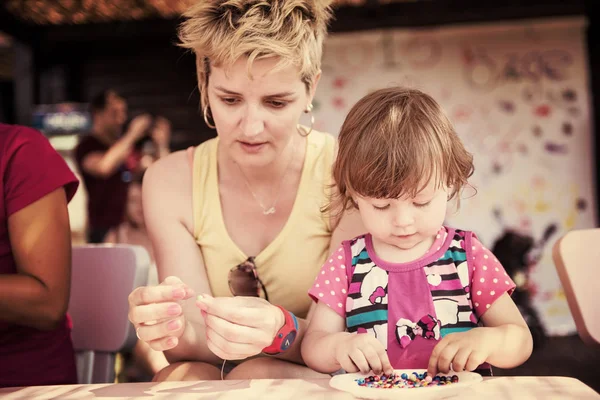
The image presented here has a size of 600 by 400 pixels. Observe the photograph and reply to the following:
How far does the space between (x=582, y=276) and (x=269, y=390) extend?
794 mm

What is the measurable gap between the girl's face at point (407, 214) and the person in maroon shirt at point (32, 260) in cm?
73

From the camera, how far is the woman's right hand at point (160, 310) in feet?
3.78

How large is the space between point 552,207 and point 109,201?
3628mm

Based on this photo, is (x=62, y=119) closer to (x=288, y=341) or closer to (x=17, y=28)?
(x=17, y=28)

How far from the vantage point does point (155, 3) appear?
5410 mm

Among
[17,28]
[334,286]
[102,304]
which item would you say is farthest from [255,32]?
[17,28]

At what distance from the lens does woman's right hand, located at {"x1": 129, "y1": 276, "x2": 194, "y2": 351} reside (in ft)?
3.78

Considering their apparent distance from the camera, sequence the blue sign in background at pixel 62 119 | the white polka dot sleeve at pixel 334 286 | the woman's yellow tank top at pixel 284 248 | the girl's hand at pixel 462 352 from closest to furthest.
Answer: the girl's hand at pixel 462 352 → the white polka dot sleeve at pixel 334 286 → the woman's yellow tank top at pixel 284 248 → the blue sign in background at pixel 62 119

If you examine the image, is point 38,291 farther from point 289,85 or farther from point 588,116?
point 588,116

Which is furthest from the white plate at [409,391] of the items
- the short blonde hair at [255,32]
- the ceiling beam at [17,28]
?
the ceiling beam at [17,28]

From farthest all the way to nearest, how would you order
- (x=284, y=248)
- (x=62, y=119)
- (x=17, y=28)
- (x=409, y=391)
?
(x=62, y=119), (x=17, y=28), (x=284, y=248), (x=409, y=391)

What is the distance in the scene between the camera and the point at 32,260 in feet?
4.92

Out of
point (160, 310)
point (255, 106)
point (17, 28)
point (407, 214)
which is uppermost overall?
point (17, 28)

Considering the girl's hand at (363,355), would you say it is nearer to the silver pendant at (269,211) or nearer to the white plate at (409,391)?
the white plate at (409,391)
